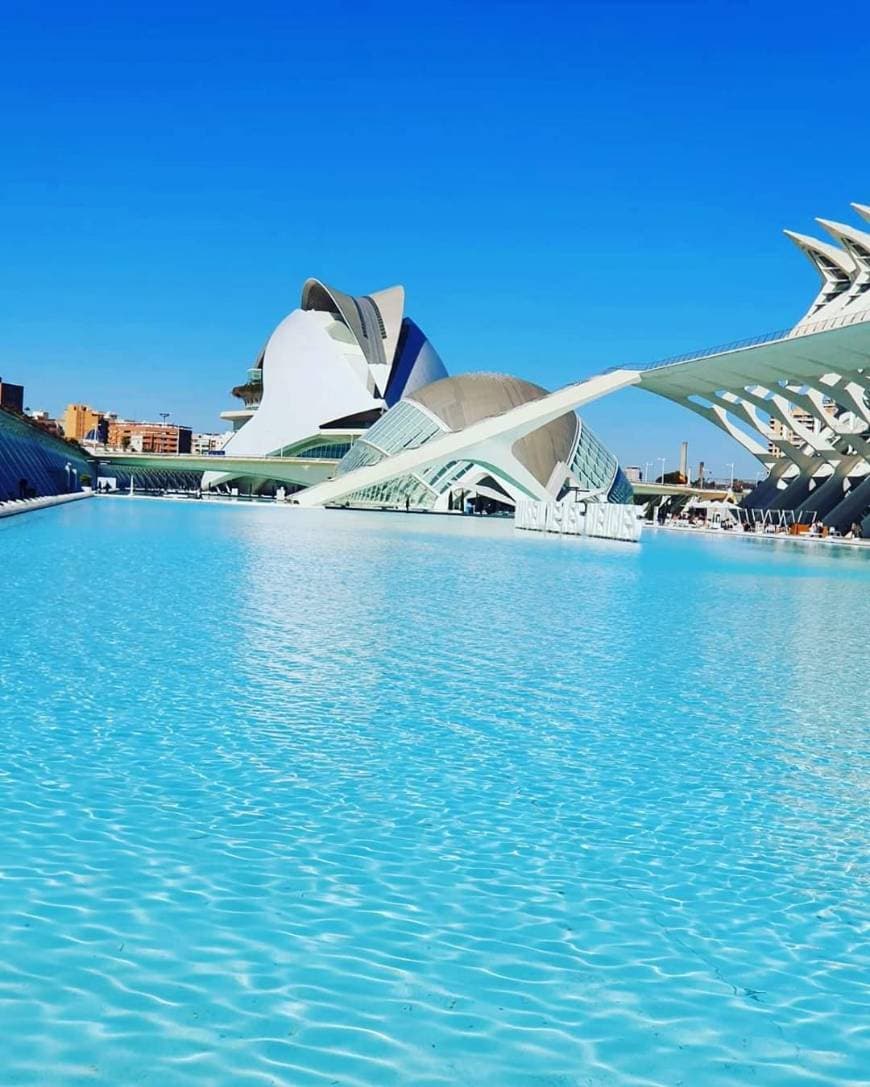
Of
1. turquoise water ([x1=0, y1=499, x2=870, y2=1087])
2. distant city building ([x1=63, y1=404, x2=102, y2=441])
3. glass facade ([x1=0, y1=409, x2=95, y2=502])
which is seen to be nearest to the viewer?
turquoise water ([x1=0, y1=499, x2=870, y2=1087])

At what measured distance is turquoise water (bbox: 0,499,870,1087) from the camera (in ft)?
10.8

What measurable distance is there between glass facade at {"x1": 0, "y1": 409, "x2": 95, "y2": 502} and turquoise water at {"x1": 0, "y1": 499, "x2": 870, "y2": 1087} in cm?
2808

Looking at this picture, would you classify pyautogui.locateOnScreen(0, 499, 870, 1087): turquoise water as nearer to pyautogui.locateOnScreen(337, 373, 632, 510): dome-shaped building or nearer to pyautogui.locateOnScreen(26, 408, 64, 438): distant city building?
pyautogui.locateOnScreen(337, 373, 632, 510): dome-shaped building

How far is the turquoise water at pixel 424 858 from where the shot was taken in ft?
10.8

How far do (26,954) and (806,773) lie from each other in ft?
14.0

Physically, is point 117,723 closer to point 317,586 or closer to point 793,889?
point 793,889

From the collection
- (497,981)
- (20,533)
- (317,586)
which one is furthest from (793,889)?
(20,533)

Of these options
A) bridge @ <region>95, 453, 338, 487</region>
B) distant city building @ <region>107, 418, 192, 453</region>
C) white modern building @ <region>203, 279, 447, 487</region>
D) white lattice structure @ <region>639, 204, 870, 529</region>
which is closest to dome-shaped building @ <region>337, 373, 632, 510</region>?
white lattice structure @ <region>639, 204, 870, 529</region>

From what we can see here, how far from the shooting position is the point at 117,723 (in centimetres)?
681

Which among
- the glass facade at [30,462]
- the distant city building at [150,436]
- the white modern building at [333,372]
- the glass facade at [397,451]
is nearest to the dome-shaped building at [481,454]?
the glass facade at [397,451]

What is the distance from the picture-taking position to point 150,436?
586ft

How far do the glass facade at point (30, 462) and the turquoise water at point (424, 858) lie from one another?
92.1 ft

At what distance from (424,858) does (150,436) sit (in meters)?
180

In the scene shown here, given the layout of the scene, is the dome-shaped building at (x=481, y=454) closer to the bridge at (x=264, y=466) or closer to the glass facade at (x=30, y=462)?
the glass facade at (x=30, y=462)
